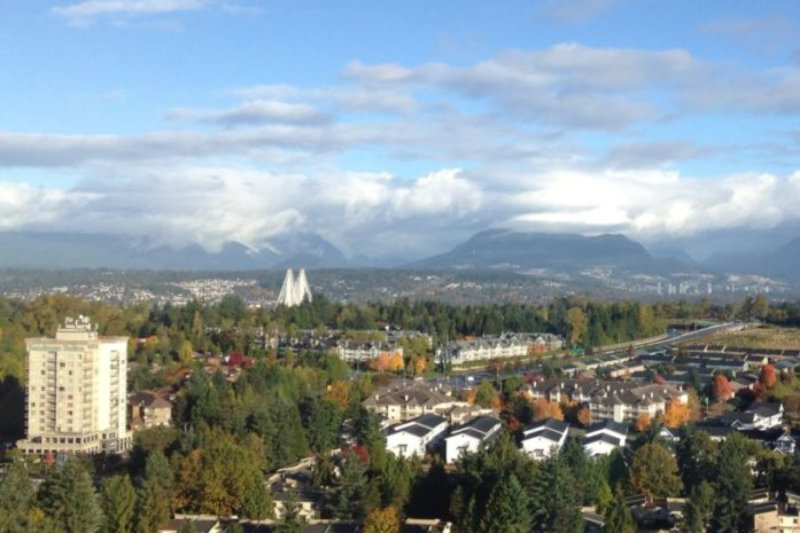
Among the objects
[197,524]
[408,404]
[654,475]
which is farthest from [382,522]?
[408,404]

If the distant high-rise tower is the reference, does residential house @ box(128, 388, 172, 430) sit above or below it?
below

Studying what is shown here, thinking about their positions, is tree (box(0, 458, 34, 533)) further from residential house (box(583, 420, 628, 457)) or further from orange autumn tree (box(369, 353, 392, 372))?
orange autumn tree (box(369, 353, 392, 372))

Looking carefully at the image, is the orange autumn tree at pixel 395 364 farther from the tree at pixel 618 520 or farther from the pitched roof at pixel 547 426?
A: the tree at pixel 618 520

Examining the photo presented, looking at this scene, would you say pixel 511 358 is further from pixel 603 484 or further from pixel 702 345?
pixel 603 484

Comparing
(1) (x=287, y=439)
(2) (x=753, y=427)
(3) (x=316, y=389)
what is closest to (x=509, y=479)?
(1) (x=287, y=439)

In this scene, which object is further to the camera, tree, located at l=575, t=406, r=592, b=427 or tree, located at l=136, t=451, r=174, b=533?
tree, located at l=575, t=406, r=592, b=427

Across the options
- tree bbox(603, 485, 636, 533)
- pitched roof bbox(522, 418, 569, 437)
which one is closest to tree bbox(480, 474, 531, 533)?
tree bbox(603, 485, 636, 533)

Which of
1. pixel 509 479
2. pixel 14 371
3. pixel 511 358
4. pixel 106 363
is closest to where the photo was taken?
pixel 509 479
